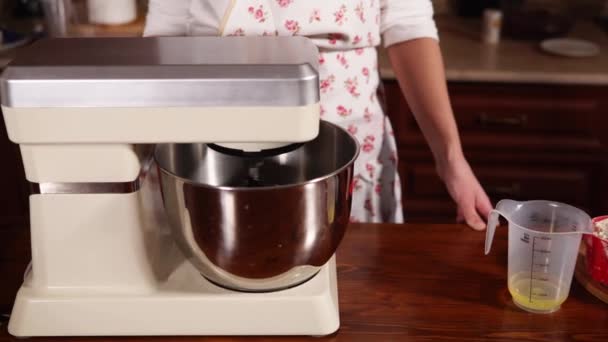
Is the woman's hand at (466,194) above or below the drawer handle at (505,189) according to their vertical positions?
above

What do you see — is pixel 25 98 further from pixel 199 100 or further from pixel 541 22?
pixel 541 22

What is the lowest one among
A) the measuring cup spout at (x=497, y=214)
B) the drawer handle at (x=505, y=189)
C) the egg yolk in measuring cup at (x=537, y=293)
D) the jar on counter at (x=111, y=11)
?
the drawer handle at (x=505, y=189)

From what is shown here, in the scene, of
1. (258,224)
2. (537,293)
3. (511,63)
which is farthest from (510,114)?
(258,224)

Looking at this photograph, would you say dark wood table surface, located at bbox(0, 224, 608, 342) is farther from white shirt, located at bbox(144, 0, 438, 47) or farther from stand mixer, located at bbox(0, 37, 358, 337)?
white shirt, located at bbox(144, 0, 438, 47)

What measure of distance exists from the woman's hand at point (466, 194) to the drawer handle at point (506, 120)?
826 mm

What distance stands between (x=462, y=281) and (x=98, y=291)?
0.46m

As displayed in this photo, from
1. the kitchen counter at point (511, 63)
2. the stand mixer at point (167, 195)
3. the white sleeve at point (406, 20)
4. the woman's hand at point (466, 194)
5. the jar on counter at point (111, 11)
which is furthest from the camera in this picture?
the jar on counter at point (111, 11)

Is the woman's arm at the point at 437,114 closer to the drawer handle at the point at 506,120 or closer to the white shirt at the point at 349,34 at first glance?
the white shirt at the point at 349,34

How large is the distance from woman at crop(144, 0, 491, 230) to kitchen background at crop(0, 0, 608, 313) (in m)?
0.59

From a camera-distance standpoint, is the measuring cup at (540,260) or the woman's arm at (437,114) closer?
the measuring cup at (540,260)

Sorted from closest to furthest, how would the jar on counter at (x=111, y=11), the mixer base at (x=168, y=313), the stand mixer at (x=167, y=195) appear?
the stand mixer at (x=167, y=195), the mixer base at (x=168, y=313), the jar on counter at (x=111, y=11)

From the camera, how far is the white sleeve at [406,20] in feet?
4.50

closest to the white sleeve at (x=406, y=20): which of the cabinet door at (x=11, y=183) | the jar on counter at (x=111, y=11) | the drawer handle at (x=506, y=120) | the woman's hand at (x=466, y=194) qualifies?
the woman's hand at (x=466, y=194)

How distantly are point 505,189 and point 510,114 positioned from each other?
0.23 m
